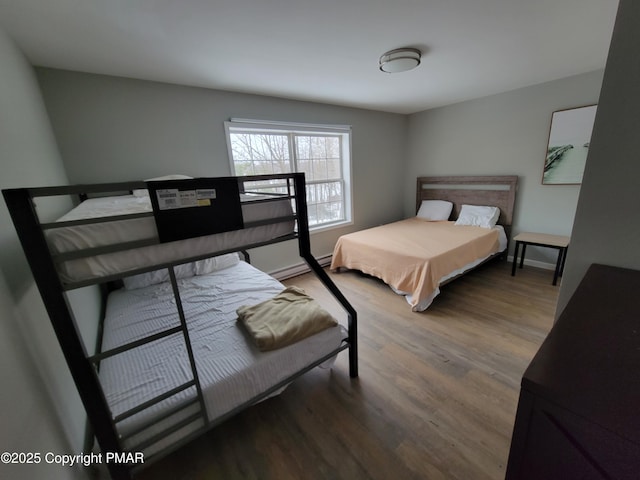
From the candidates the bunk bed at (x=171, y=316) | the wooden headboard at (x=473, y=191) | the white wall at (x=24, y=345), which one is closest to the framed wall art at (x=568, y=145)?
the wooden headboard at (x=473, y=191)

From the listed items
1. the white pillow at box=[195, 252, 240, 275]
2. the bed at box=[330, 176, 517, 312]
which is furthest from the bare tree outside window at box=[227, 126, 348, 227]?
the white pillow at box=[195, 252, 240, 275]

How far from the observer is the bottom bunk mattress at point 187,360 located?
3.69 ft

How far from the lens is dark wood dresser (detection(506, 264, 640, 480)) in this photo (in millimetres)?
457

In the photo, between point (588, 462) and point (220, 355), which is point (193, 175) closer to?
point (220, 355)

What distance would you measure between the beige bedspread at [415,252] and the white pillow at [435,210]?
0.96 ft

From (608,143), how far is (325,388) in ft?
6.20

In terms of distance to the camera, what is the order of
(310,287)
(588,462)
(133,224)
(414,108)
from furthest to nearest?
1. (414,108)
2. (310,287)
3. (133,224)
4. (588,462)

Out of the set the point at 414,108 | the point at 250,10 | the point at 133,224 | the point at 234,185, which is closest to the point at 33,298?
the point at 133,224

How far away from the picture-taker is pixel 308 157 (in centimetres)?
358

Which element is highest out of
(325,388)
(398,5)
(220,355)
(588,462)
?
(398,5)

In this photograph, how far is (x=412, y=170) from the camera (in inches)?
181

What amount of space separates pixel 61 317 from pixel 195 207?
574 mm

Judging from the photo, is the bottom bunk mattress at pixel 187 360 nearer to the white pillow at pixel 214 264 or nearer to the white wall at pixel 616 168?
the white pillow at pixel 214 264

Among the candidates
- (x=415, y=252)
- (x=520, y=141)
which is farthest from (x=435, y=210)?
(x=415, y=252)
